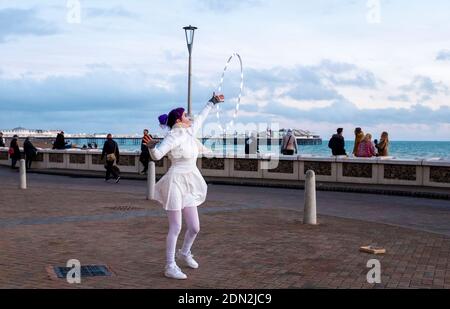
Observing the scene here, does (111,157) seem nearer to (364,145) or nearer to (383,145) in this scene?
(364,145)

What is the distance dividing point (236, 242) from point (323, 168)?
1381 centimetres

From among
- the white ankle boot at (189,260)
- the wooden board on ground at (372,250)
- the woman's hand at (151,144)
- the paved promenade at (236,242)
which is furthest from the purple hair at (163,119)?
the wooden board on ground at (372,250)

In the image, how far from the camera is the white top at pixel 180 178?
7207mm

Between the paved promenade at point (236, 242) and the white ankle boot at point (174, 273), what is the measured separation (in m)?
0.09

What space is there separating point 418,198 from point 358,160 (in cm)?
409

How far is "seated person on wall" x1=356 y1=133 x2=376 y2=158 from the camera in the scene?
875 inches

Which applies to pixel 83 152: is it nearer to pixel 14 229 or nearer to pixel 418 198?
pixel 418 198

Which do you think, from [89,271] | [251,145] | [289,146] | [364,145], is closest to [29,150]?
[251,145]

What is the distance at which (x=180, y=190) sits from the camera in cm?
725

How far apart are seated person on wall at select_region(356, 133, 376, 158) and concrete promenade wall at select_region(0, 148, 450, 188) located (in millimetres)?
412

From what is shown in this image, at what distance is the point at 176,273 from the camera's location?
720 cm
